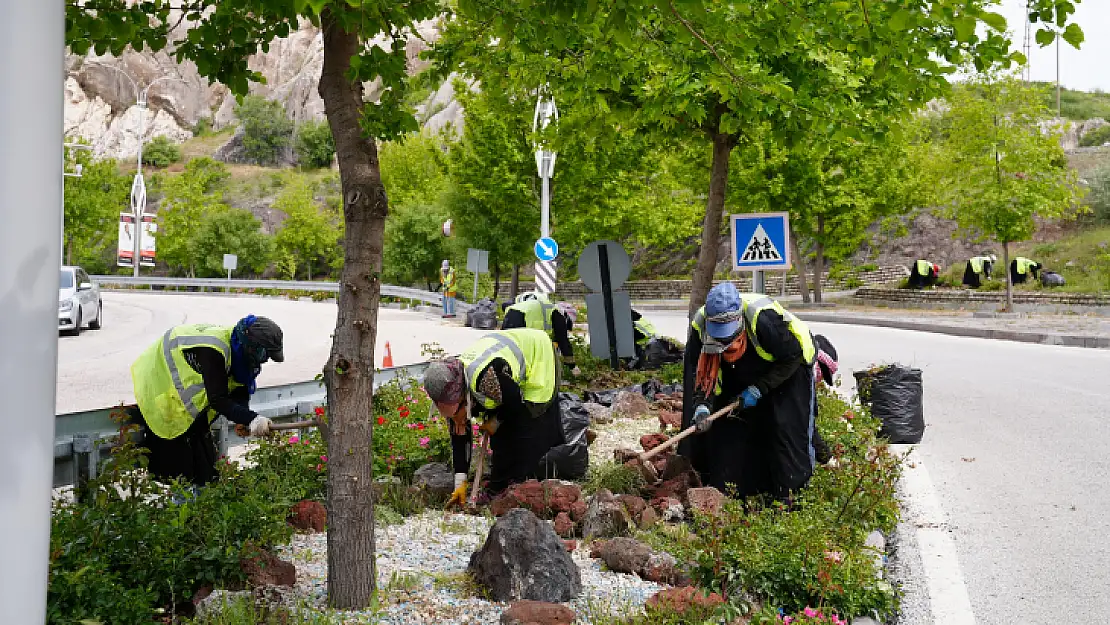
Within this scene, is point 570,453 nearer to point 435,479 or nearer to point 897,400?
point 435,479

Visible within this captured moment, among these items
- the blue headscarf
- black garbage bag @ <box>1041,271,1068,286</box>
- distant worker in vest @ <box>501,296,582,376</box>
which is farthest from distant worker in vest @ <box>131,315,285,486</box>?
black garbage bag @ <box>1041,271,1068,286</box>

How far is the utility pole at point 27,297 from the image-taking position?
163 cm

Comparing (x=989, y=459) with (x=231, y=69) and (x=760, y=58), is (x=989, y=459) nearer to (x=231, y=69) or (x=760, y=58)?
(x=760, y=58)

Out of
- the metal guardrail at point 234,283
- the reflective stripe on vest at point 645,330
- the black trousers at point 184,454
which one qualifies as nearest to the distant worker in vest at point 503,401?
the black trousers at point 184,454

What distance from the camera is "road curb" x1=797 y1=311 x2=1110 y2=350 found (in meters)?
17.5

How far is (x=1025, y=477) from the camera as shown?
24.1ft

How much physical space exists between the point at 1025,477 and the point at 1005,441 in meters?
1.48

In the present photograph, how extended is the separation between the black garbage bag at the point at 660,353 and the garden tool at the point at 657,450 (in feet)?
19.3

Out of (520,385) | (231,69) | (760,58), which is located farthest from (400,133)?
(760,58)

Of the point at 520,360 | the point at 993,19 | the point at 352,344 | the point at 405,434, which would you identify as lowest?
the point at 405,434

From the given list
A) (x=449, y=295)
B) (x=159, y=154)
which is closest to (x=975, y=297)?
(x=449, y=295)

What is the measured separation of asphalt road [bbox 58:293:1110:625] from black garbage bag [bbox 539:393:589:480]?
2475mm

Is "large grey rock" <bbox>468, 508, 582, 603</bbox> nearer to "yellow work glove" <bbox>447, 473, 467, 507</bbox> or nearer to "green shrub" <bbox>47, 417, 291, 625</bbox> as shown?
"green shrub" <bbox>47, 417, 291, 625</bbox>

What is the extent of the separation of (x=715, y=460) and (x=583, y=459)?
3.23 feet
